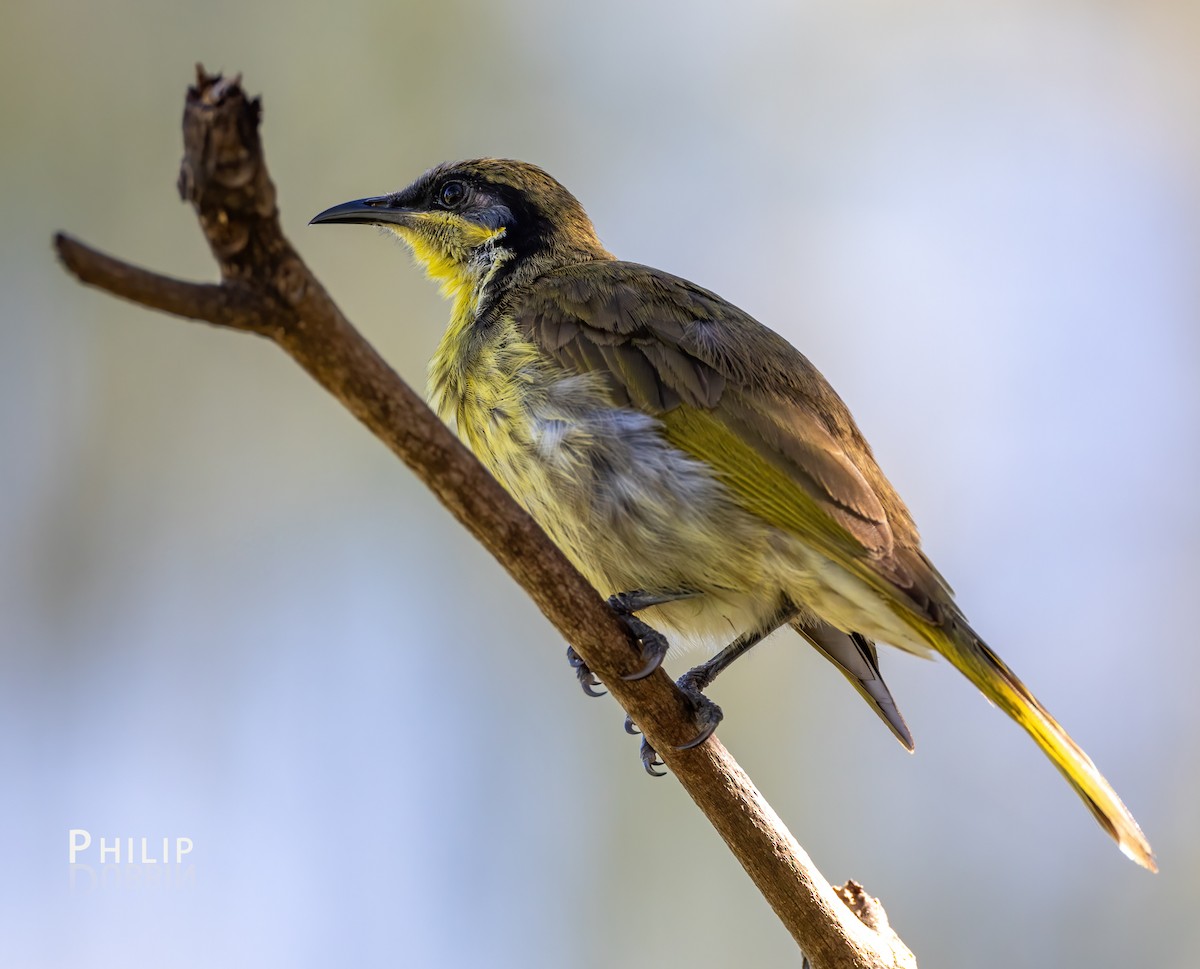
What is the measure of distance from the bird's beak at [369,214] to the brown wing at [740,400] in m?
0.98

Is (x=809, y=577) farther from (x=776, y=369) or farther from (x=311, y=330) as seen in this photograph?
(x=311, y=330)

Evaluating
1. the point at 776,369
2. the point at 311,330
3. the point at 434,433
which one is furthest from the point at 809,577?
the point at 311,330

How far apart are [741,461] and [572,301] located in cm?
80

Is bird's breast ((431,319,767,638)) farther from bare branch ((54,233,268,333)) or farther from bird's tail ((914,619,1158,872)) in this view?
bare branch ((54,233,268,333))

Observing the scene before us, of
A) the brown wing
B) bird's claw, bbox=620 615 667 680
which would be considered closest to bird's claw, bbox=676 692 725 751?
bird's claw, bbox=620 615 667 680

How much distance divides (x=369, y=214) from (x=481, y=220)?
18.1 inches

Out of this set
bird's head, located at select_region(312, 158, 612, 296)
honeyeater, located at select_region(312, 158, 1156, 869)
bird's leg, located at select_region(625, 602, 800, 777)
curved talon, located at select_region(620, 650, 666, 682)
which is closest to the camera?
curved talon, located at select_region(620, 650, 666, 682)

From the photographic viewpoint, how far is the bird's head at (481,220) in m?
4.52

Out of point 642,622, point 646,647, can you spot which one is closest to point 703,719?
point 646,647

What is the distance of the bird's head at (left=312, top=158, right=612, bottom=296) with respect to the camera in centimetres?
452

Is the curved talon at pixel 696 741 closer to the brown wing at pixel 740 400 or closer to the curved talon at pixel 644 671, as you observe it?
the curved talon at pixel 644 671

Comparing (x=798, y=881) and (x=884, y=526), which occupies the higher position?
(x=884, y=526)

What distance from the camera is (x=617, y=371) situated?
3.63 metres

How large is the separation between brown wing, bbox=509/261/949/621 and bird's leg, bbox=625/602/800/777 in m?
0.39
